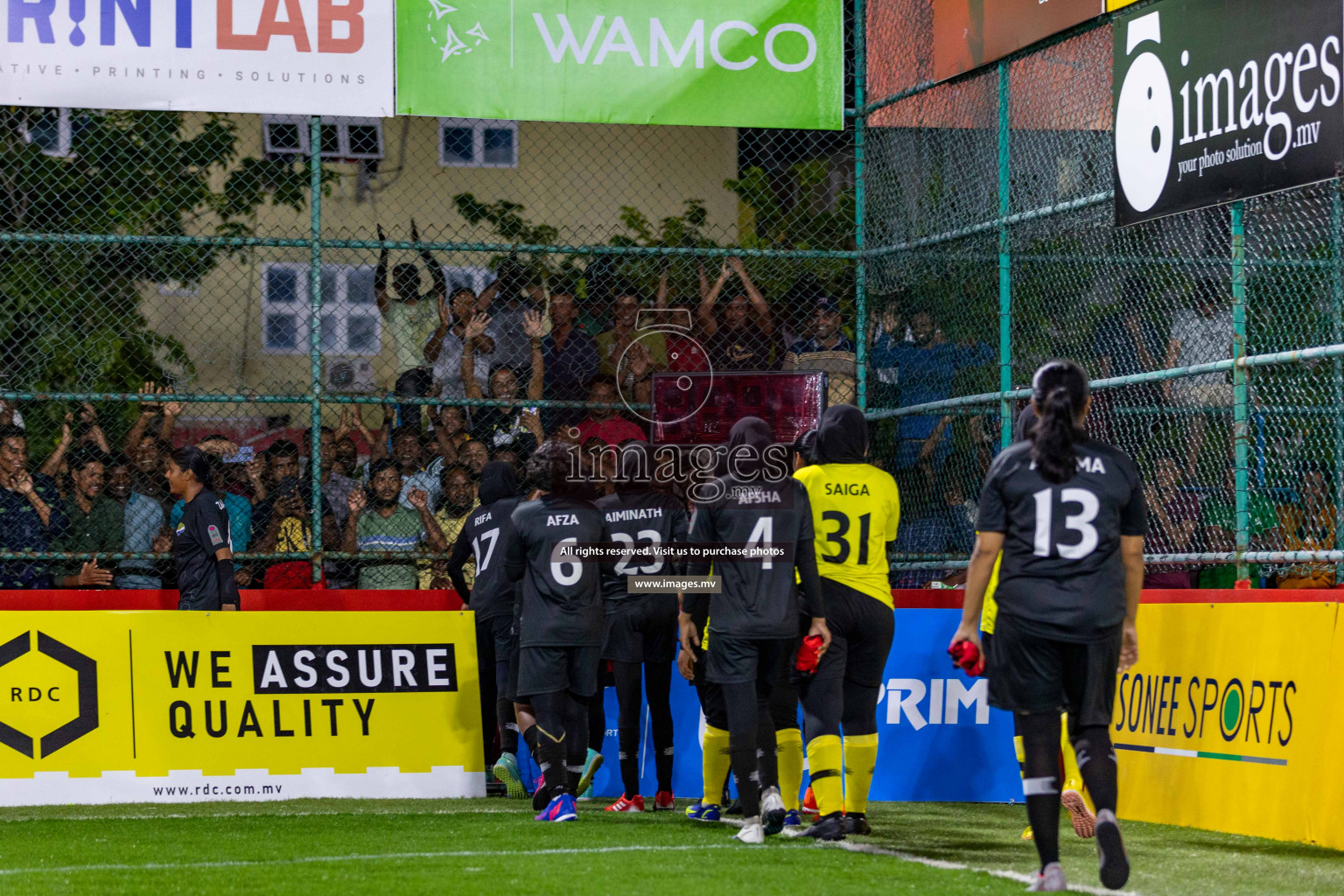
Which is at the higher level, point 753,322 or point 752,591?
point 753,322

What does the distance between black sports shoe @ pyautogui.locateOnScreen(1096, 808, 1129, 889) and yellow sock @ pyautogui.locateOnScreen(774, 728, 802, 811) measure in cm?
273

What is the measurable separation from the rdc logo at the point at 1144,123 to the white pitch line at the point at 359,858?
15.0ft

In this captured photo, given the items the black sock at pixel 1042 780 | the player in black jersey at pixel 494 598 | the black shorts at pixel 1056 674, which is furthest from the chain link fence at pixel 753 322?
the black sock at pixel 1042 780

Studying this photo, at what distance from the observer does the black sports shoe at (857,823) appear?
8.57 metres

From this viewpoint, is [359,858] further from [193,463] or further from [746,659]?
[193,463]

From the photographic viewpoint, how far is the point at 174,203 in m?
13.7

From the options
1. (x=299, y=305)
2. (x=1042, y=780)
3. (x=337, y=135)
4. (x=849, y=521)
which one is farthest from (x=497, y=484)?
(x=337, y=135)

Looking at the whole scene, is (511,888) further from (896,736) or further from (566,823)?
(896,736)

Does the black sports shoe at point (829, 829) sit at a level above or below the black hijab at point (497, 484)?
below

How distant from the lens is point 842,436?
27.8ft

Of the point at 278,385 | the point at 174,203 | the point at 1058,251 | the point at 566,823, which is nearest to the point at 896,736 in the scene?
the point at 566,823

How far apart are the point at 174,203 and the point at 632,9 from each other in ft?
13.4

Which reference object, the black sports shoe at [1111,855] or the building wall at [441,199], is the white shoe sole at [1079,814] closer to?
the black sports shoe at [1111,855]

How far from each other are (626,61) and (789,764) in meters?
5.69
